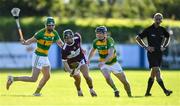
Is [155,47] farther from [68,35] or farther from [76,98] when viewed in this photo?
[76,98]

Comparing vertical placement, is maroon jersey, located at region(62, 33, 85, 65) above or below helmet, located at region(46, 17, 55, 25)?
below

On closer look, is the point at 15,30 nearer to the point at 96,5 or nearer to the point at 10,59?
the point at 10,59

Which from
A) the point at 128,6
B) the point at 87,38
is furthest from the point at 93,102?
the point at 128,6

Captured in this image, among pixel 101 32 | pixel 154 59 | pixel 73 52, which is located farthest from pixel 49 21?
pixel 154 59

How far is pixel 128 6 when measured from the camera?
221 feet

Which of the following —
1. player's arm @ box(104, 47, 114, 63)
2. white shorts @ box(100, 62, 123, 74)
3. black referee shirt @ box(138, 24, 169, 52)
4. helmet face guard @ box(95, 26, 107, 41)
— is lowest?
white shorts @ box(100, 62, 123, 74)

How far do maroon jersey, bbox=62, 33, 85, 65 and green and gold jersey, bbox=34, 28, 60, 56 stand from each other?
79 centimetres

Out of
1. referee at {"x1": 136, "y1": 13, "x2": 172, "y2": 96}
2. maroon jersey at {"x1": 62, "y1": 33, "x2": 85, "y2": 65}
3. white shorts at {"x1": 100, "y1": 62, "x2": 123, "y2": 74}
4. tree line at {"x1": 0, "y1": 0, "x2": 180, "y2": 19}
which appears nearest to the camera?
maroon jersey at {"x1": 62, "y1": 33, "x2": 85, "y2": 65}

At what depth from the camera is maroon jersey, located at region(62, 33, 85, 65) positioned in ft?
69.7

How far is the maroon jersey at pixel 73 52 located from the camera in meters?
21.2

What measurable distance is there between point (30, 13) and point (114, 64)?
4156 centimetres

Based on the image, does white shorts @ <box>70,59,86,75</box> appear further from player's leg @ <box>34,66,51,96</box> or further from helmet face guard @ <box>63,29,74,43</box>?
player's leg @ <box>34,66,51,96</box>

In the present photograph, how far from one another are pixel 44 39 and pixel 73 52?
1.08 metres

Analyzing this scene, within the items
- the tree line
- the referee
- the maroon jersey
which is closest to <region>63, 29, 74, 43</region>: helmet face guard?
the maroon jersey
